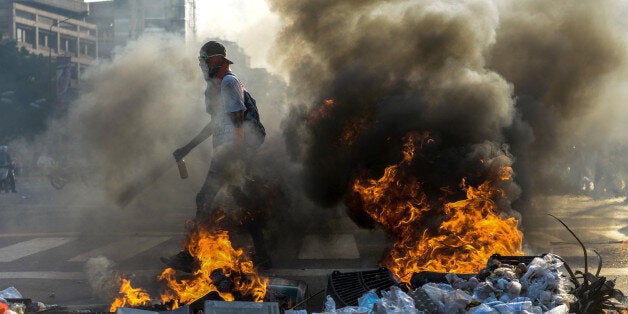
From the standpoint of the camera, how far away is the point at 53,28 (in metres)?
68.8

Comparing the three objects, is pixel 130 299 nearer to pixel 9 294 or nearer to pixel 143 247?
pixel 9 294

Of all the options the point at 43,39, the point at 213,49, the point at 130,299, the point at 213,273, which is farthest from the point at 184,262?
A: the point at 43,39

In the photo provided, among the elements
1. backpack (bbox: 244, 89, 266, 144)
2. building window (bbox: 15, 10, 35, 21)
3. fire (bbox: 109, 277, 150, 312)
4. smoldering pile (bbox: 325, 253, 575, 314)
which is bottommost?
fire (bbox: 109, 277, 150, 312)

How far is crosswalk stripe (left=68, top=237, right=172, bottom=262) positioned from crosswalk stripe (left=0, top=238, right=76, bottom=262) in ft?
2.49

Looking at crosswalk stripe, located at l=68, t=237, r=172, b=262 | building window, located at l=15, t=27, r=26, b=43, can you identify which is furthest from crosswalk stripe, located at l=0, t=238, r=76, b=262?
building window, located at l=15, t=27, r=26, b=43

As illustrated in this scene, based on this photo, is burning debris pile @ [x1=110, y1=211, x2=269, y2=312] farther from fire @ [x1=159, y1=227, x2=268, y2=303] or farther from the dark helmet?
the dark helmet

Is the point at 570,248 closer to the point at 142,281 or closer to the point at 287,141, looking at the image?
the point at 287,141

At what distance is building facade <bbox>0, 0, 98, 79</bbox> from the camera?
61469 millimetres

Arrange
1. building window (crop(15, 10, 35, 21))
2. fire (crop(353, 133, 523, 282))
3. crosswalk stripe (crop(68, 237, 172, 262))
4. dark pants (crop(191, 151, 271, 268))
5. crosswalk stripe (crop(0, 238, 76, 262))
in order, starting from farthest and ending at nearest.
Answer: building window (crop(15, 10, 35, 21)), crosswalk stripe (crop(0, 238, 76, 262)), crosswalk stripe (crop(68, 237, 172, 262)), dark pants (crop(191, 151, 271, 268)), fire (crop(353, 133, 523, 282))

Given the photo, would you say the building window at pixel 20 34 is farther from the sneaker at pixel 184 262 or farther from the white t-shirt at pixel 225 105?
the sneaker at pixel 184 262

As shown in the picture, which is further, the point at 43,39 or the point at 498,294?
the point at 43,39

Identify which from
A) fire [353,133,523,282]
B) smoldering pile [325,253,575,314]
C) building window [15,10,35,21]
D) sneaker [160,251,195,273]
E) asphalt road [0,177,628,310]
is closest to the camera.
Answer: smoldering pile [325,253,575,314]

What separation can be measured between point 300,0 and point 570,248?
4.97 m

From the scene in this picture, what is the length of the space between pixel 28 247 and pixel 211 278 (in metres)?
4.96
